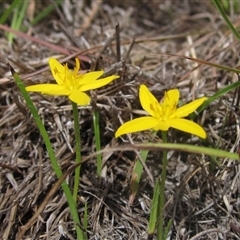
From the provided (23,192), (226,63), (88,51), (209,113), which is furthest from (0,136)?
(226,63)

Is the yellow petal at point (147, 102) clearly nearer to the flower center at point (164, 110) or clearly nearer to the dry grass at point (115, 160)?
the flower center at point (164, 110)

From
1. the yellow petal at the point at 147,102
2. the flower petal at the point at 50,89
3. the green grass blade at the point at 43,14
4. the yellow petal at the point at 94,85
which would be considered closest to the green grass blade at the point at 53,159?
the flower petal at the point at 50,89

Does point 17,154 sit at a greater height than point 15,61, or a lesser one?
lesser

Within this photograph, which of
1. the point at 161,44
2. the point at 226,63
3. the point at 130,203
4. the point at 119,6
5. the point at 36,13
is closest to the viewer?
the point at 130,203

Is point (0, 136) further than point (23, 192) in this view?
Yes

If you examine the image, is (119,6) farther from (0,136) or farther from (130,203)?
(130,203)

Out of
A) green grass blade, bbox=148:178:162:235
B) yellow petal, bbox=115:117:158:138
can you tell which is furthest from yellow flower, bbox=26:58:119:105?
green grass blade, bbox=148:178:162:235

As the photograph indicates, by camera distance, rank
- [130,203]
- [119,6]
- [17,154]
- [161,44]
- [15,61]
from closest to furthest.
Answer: [130,203] → [17,154] → [15,61] → [161,44] → [119,6]
